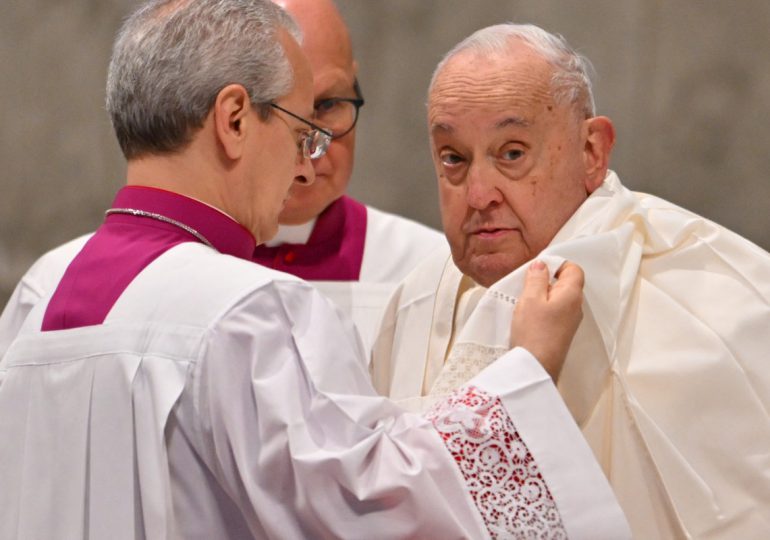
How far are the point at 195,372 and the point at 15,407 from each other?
45cm

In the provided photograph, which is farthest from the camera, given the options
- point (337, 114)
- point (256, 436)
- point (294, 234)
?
point (294, 234)

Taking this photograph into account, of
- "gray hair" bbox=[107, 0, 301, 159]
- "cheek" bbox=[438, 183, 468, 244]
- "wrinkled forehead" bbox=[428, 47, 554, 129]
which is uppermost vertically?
"gray hair" bbox=[107, 0, 301, 159]

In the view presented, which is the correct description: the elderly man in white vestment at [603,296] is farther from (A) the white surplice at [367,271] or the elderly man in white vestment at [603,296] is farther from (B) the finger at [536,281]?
(A) the white surplice at [367,271]

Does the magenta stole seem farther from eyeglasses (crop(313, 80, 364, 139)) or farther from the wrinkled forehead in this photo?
eyeglasses (crop(313, 80, 364, 139))

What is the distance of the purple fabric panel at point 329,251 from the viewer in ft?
13.9

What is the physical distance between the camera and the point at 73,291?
97.3 inches

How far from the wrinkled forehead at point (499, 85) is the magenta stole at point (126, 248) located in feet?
2.12

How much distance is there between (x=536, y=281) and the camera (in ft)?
8.49

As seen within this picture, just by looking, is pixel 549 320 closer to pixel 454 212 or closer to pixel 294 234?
pixel 454 212

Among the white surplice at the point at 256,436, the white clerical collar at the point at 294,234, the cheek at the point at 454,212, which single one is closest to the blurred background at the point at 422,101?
the white clerical collar at the point at 294,234

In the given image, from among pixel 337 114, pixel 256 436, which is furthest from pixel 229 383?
pixel 337 114

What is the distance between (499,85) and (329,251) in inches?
61.3

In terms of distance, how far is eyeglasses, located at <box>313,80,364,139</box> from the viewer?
3910mm

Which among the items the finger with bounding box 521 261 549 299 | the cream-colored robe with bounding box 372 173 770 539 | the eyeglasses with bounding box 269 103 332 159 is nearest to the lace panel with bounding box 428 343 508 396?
the cream-colored robe with bounding box 372 173 770 539
